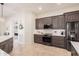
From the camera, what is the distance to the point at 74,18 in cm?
358

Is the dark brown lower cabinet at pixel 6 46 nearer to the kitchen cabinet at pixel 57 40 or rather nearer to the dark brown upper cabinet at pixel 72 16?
the kitchen cabinet at pixel 57 40

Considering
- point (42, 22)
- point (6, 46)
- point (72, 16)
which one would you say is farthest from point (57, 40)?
point (6, 46)

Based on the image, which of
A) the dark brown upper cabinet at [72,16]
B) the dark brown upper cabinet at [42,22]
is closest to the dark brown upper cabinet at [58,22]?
the dark brown upper cabinet at [42,22]

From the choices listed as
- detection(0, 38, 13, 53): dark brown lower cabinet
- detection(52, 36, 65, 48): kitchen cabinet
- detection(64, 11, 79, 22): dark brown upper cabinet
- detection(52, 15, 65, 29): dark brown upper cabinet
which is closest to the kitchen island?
detection(0, 38, 13, 53): dark brown lower cabinet

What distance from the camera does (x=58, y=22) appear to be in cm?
455

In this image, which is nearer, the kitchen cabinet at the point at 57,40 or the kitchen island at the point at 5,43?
the kitchen island at the point at 5,43

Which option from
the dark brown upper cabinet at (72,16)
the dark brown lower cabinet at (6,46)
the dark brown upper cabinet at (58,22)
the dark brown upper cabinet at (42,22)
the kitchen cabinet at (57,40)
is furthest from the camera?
the dark brown upper cabinet at (42,22)

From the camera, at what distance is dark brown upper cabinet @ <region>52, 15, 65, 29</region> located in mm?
4335

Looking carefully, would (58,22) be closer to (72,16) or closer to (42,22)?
(72,16)

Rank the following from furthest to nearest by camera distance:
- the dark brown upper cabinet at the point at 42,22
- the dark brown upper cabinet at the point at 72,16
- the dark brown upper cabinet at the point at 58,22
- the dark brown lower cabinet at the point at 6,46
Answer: the dark brown upper cabinet at the point at 42,22
the dark brown upper cabinet at the point at 58,22
the dark brown upper cabinet at the point at 72,16
the dark brown lower cabinet at the point at 6,46

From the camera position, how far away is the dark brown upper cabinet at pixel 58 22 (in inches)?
171

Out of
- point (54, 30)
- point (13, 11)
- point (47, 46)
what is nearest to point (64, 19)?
point (54, 30)

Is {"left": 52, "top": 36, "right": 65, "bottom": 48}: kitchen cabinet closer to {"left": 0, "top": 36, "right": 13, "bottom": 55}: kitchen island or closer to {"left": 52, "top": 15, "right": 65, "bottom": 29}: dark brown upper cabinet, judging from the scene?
{"left": 52, "top": 15, "right": 65, "bottom": 29}: dark brown upper cabinet

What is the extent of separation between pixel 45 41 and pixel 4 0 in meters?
3.83
